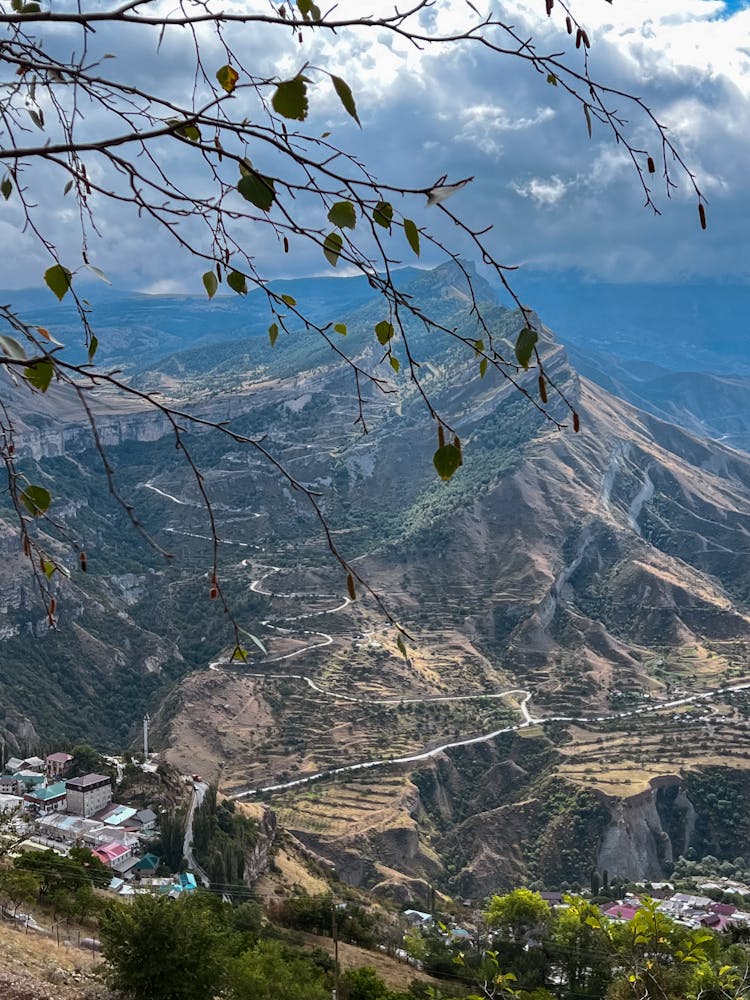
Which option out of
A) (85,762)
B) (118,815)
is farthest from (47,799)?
(118,815)

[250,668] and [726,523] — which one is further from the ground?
[726,523]

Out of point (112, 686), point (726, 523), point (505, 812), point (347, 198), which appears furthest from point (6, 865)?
point (726, 523)

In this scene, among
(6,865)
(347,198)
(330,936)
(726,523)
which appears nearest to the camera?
(347,198)

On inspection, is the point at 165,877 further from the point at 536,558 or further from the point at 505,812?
the point at 536,558

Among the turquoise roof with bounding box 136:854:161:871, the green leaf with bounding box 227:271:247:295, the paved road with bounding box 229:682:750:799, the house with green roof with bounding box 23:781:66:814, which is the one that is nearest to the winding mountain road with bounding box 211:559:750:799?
the paved road with bounding box 229:682:750:799

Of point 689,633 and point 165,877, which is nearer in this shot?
point 165,877

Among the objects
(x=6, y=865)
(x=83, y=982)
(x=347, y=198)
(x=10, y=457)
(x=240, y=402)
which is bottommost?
(x=6, y=865)

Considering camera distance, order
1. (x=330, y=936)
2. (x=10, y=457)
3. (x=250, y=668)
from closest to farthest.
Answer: (x=10, y=457) → (x=330, y=936) → (x=250, y=668)
